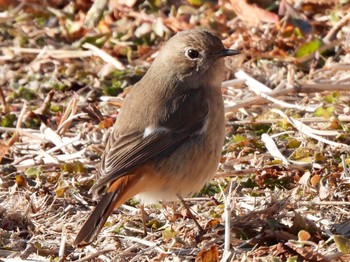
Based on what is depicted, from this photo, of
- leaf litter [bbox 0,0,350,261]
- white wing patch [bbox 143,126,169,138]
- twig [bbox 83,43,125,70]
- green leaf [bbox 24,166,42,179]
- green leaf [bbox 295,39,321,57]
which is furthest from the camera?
twig [bbox 83,43,125,70]

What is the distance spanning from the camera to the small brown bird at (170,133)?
502cm

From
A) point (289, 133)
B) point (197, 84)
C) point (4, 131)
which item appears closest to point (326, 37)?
point (289, 133)

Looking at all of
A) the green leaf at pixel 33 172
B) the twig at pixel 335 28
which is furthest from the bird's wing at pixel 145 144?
the twig at pixel 335 28

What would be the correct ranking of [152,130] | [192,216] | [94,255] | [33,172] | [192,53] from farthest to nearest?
[33,172] < [192,53] < [152,130] < [192,216] < [94,255]

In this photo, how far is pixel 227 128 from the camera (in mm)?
6332

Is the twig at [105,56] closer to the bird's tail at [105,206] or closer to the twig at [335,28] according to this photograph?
the twig at [335,28]

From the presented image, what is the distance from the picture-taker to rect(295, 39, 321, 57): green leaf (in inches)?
281

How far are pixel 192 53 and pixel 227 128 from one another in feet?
2.72

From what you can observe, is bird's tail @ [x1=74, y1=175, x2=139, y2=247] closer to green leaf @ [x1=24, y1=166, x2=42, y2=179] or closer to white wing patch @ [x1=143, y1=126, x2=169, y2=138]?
white wing patch @ [x1=143, y1=126, x2=169, y2=138]

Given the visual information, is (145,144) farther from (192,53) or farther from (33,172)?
(33,172)

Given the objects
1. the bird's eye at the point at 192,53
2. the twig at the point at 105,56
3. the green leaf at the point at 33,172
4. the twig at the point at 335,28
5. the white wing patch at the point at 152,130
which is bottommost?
the green leaf at the point at 33,172

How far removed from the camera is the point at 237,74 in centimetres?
688

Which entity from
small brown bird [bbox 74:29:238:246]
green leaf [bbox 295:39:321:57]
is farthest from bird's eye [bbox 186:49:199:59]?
green leaf [bbox 295:39:321:57]

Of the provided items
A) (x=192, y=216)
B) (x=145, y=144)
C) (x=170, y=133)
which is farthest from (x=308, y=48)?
(x=192, y=216)
